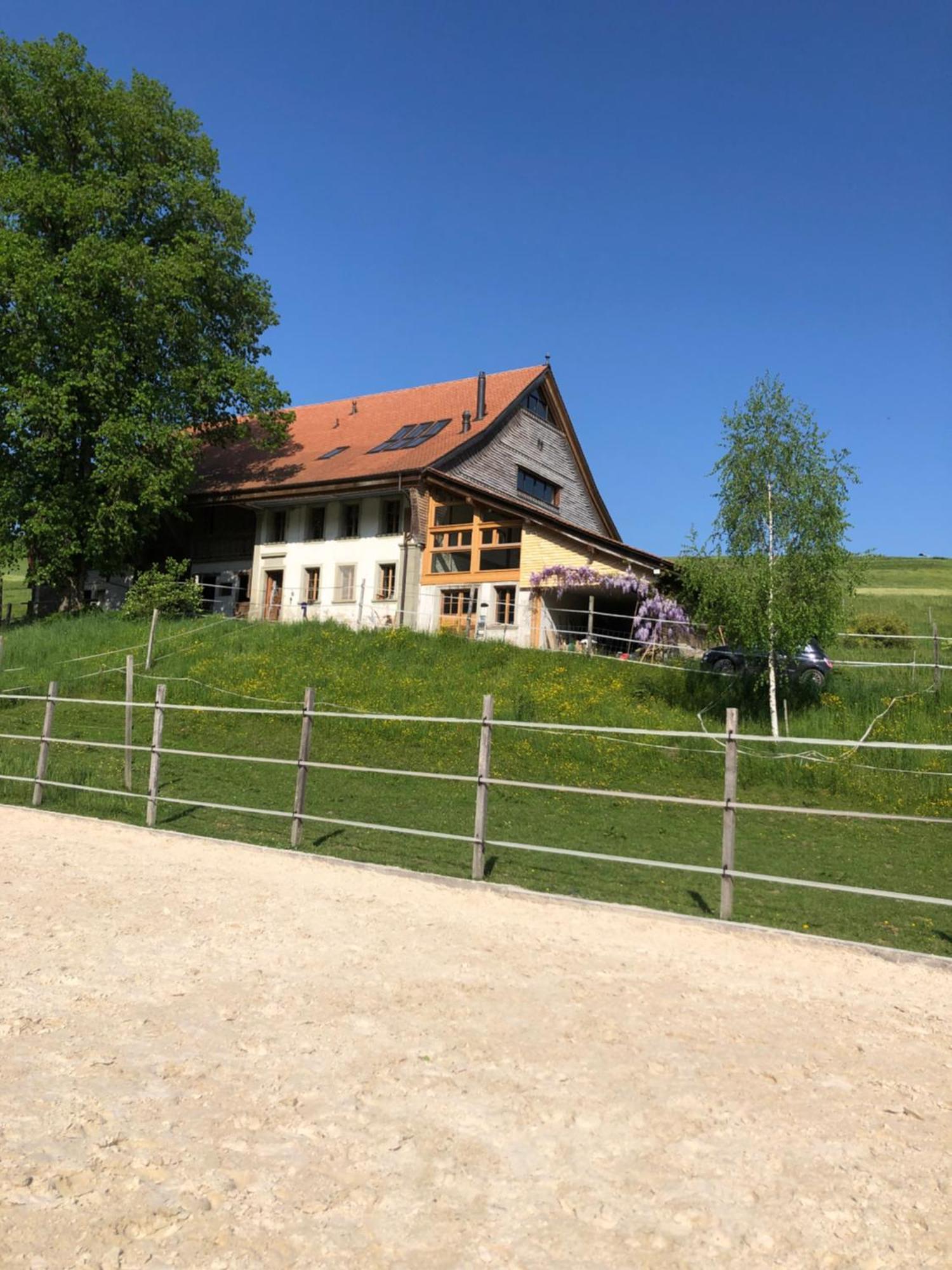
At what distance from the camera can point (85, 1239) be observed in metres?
2.87

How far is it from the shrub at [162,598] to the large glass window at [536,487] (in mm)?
12423

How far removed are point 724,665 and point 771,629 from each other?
3.32 metres

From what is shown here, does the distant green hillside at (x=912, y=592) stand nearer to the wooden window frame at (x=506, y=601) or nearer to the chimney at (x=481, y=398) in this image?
the wooden window frame at (x=506, y=601)

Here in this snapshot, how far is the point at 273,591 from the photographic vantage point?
1347 inches

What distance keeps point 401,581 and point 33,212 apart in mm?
16806

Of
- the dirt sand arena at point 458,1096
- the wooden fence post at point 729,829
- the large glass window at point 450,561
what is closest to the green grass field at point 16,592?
the large glass window at point 450,561

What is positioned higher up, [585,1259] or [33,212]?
[33,212]

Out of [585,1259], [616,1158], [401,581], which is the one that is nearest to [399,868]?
[616,1158]

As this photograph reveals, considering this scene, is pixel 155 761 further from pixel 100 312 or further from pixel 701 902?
pixel 100 312

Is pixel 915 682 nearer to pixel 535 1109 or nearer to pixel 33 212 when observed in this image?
pixel 535 1109

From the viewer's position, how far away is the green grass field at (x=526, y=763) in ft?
33.2

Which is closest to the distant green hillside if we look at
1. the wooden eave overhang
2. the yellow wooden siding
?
the wooden eave overhang

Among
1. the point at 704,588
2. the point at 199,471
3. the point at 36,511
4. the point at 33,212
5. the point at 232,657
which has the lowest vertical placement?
the point at 232,657

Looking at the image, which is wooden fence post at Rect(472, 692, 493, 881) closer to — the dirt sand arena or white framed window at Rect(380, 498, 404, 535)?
the dirt sand arena
